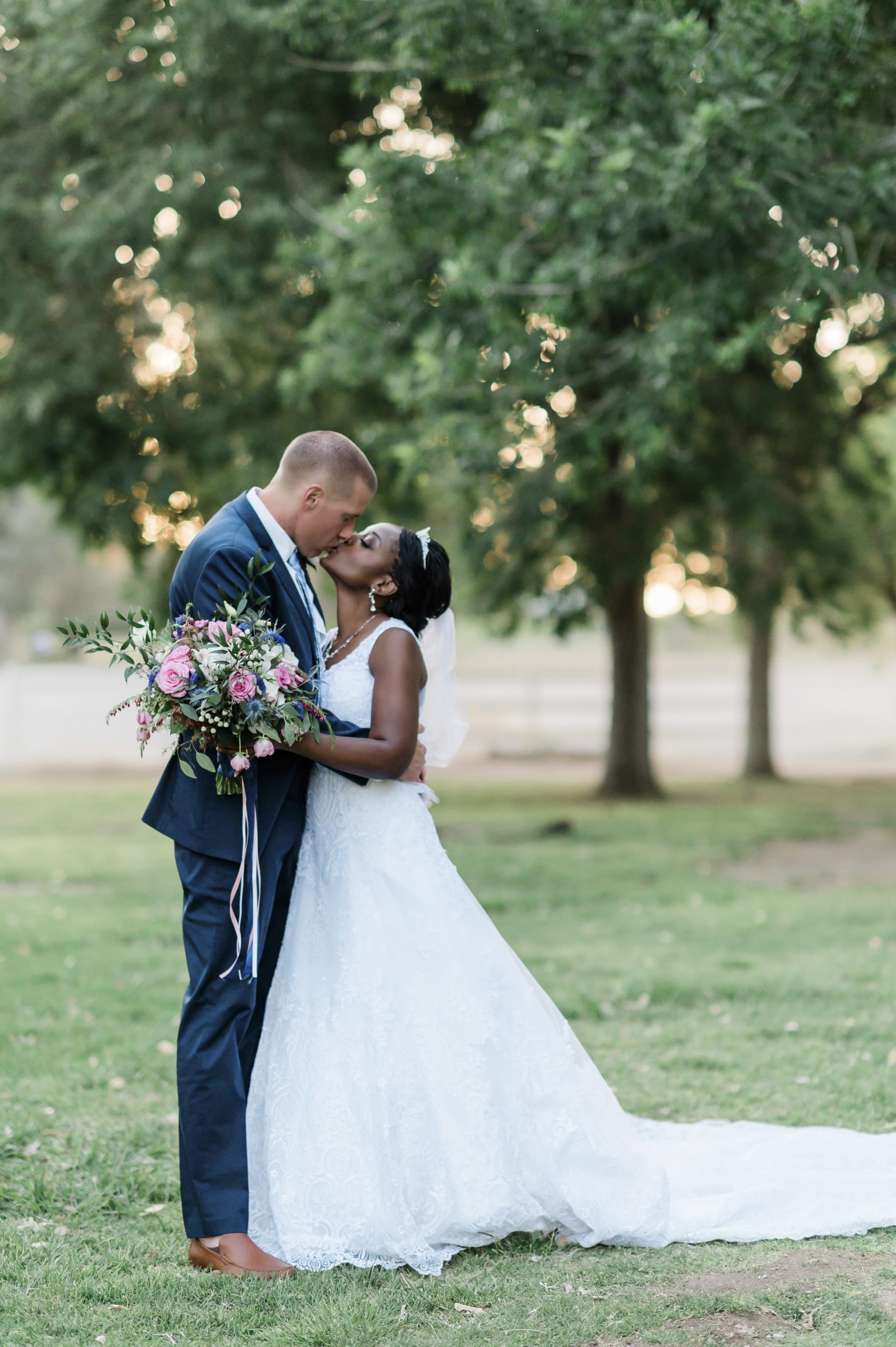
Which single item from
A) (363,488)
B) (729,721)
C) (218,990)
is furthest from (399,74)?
(729,721)

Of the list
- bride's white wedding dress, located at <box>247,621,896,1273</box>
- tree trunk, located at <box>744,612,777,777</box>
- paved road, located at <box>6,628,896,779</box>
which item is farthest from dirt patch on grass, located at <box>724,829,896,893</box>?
bride's white wedding dress, located at <box>247,621,896,1273</box>

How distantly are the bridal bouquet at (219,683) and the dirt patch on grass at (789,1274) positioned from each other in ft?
6.03

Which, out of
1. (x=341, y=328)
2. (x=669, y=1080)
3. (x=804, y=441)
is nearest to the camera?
(x=669, y=1080)

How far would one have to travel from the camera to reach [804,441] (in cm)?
1560

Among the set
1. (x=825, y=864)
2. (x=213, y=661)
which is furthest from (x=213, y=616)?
(x=825, y=864)

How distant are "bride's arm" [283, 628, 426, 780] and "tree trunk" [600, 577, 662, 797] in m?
13.2

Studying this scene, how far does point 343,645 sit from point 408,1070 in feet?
4.24

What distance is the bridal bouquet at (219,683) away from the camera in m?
3.61

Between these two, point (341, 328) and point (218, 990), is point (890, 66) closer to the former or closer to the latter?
point (341, 328)

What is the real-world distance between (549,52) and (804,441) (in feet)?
26.5

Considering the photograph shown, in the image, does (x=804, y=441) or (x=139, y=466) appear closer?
(x=139, y=466)

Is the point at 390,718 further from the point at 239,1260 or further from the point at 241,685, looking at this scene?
the point at 239,1260

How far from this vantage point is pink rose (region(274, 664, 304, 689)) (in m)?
3.62

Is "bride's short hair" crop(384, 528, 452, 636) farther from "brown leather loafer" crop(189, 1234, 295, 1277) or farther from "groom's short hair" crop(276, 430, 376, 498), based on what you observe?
"brown leather loafer" crop(189, 1234, 295, 1277)
